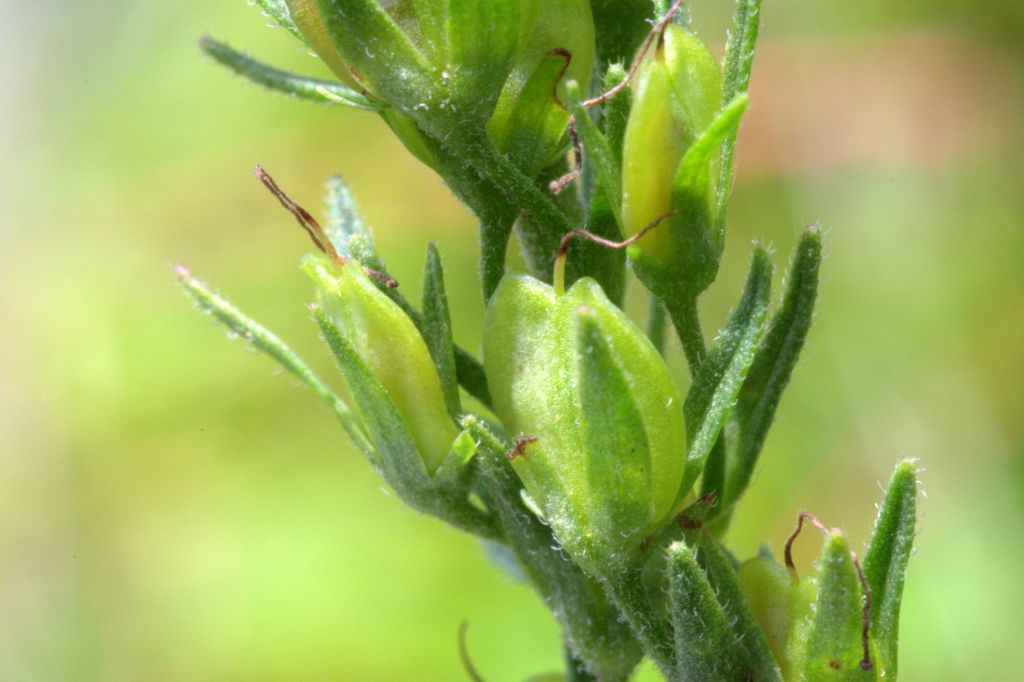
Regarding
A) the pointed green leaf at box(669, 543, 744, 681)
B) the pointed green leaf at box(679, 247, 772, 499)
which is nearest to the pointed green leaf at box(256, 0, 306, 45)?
the pointed green leaf at box(679, 247, 772, 499)

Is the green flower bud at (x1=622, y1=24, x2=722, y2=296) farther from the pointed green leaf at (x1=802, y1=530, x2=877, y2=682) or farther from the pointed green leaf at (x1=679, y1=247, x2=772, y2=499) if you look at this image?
the pointed green leaf at (x1=802, y1=530, x2=877, y2=682)

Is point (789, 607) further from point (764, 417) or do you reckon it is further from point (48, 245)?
point (48, 245)

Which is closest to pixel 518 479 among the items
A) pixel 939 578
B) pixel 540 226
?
pixel 540 226

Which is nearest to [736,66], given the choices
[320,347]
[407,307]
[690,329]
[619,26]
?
[619,26]

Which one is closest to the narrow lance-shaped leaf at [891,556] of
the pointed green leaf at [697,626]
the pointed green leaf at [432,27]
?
the pointed green leaf at [697,626]

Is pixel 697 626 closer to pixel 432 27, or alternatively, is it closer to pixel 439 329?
pixel 439 329
